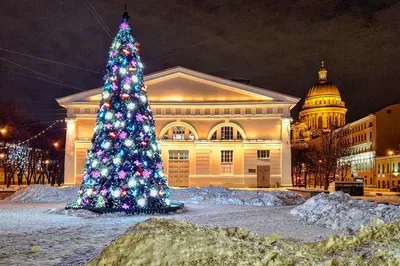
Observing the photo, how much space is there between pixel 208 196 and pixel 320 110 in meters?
107

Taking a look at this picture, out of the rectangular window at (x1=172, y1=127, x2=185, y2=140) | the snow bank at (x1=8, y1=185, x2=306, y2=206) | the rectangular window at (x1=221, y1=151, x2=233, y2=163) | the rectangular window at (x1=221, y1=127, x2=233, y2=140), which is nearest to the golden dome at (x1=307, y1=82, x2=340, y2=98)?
the rectangular window at (x1=221, y1=127, x2=233, y2=140)

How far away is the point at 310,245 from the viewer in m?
8.40

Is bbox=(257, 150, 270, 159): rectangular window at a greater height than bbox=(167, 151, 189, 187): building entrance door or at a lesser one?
greater

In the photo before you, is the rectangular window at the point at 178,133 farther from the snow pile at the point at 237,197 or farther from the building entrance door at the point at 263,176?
the snow pile at the point at 237,197

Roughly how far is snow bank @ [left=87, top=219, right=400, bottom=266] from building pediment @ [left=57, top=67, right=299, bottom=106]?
38885 millimetres

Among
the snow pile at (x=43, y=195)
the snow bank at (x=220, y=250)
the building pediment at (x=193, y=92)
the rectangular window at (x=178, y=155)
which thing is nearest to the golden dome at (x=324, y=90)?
the building pediment at (x=193, y=92)

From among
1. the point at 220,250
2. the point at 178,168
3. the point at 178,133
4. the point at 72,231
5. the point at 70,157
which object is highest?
the point at 178,133

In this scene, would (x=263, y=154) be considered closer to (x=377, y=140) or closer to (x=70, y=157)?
(x=70, y=157)

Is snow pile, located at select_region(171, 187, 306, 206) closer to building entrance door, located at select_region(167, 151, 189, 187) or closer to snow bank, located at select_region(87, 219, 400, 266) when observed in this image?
building entrance door, located at select_region(167, 151, 189, 187)

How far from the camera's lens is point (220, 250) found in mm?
7094

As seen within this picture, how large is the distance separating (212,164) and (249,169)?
3.61 metres

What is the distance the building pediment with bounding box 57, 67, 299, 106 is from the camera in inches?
1841

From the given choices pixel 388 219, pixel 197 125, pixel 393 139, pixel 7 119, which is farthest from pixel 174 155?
pixel 393 139

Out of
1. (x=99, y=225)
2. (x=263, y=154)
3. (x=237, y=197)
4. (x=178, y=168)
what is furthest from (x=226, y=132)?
(x=99, y=225)
